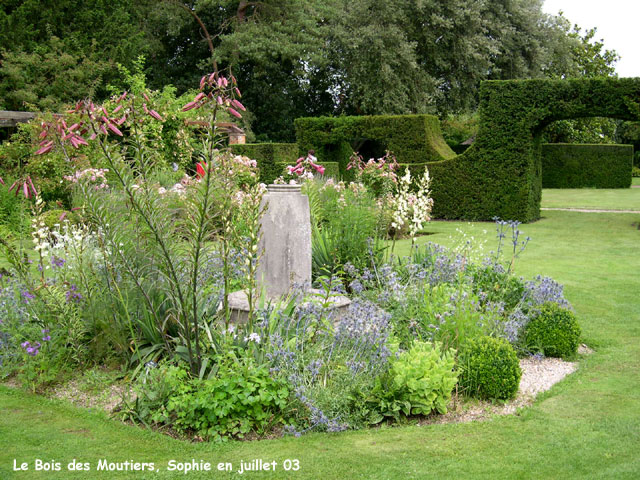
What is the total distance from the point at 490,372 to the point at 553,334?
1303 millimetres

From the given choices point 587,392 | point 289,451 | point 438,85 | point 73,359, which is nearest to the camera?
point 289,451

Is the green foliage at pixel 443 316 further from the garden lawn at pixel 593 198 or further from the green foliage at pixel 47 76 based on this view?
the green foliage at pixel 47 76

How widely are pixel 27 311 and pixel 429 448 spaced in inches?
145

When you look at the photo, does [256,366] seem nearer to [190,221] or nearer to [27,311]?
[190,221]

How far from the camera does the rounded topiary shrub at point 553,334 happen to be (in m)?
5.46

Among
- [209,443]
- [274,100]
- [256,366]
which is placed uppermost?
[274,100]

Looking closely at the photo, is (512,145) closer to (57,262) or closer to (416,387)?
(416,387)

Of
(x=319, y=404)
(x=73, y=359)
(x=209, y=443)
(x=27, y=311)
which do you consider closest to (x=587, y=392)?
(x=319, y=404)

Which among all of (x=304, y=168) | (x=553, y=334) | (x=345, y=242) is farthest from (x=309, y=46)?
(x=553, y=334)

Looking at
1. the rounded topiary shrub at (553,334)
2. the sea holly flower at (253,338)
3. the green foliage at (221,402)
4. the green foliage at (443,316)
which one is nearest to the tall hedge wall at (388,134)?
the green foliage at (443,316)

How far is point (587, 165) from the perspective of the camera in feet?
87.9

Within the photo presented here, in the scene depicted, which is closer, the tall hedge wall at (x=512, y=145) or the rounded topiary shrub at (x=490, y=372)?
the rounded topiary shrub at (x=490, y=372)

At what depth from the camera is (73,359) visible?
5031 millimetres

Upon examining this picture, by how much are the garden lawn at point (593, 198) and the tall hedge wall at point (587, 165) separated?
24.3 inches
